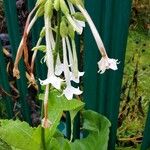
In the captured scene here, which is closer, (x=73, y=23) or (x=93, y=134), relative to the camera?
(x=73, y=23)

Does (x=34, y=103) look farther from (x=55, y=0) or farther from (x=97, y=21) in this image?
(x=55, y=0)

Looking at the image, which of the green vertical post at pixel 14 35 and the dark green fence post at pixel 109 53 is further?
the green vertical post at pixel 14 35

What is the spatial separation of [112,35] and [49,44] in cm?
45

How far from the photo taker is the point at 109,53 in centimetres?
113

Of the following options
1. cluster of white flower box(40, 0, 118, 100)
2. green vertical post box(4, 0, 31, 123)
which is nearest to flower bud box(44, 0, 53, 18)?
cluster of white flower box(40, 0, 118, 100)

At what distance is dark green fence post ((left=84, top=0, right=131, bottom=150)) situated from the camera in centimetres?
106

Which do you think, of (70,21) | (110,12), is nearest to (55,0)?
(70,21)

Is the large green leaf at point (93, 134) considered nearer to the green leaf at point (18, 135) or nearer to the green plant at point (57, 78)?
the green plant at point (57, 78)

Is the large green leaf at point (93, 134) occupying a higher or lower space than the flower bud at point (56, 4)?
lower

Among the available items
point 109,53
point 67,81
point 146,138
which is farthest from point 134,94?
point 67,81

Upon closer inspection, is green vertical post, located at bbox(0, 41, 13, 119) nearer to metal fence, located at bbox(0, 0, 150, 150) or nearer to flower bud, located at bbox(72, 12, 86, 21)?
metal fence, located at bbox(0, 0, 150, 150)

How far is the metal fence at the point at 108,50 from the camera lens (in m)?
1.07

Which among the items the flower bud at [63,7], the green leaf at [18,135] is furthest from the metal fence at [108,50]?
the flower bud at [63,7]

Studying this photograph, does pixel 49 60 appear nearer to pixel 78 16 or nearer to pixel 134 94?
pixel 78 16
